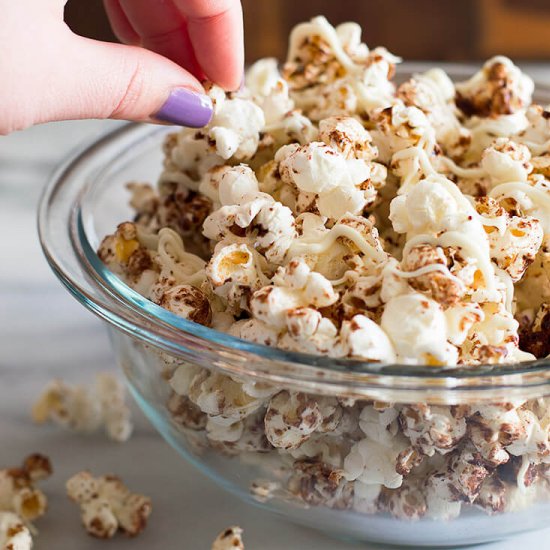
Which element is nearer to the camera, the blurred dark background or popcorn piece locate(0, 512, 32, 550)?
popcorn piece locate(0, 512, 32, 550)

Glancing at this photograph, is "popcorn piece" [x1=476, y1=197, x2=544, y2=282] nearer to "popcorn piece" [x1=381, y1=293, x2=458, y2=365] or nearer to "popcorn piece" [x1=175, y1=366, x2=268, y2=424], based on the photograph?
"popcorn piece" [x1=381, y1=293, x2=458, y2=365]

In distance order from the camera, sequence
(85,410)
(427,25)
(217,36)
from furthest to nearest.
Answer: (427,25), (85,410), (217,36)

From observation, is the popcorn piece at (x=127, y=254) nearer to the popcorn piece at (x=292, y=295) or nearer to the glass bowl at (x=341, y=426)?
the glass bowl at (x=341, y=426)

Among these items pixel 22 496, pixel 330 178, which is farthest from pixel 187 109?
pixel 22 496

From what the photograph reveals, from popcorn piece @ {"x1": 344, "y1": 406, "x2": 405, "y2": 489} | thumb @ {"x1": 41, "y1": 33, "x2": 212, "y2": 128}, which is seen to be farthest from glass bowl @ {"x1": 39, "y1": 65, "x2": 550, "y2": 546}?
thumb @ {"x1": 41, "y1": 33, "x2": 212, "y2": 128}

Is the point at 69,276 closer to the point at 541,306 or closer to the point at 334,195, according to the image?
the point at 334,195

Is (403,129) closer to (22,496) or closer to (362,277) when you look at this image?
(362,277)
